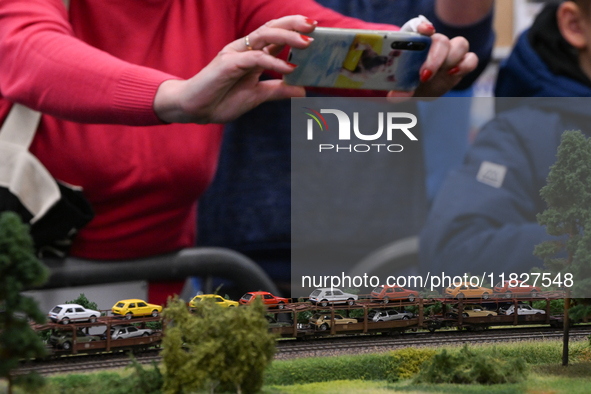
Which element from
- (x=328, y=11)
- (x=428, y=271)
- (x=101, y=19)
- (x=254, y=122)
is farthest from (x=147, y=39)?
(x=428, y=271)

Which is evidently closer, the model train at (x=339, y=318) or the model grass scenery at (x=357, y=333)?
the model grass scenery at (x=357, y=333)

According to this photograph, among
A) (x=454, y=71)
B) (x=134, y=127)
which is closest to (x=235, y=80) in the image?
(x=134, y=127)

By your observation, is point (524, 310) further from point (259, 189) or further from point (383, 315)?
point (259, 189)

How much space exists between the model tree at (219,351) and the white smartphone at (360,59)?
3.04 metres

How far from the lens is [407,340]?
962 centimetres

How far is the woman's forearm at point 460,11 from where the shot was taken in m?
8.84

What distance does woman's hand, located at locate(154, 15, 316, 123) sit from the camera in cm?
704

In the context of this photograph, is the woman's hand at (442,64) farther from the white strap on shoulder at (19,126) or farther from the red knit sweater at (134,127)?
the white strap on shoulder at (19,126)

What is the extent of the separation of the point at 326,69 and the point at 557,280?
4720 millimetres

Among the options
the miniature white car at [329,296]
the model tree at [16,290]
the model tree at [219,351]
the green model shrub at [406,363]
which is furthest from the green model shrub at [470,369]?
the model tree at [16,290]

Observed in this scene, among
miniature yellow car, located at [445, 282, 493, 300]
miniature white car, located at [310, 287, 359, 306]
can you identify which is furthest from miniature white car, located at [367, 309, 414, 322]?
miniature yellow car, located at [445, 282, 493, 300]

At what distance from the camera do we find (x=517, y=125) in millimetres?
9273

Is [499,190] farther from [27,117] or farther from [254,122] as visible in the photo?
[27,117]

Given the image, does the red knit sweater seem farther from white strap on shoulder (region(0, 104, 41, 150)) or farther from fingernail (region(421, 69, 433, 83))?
fingernail (region(421, 69, 433, 83))
